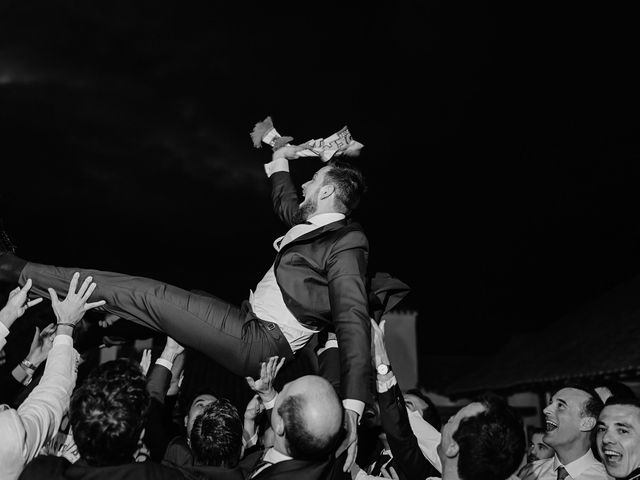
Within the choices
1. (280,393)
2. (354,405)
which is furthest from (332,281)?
(280,393)

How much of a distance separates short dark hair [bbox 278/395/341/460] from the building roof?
11727mm

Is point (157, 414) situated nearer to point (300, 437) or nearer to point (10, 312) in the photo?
point (10, 312)

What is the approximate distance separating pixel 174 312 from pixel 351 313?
3.30ft

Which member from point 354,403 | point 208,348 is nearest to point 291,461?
point 354,403

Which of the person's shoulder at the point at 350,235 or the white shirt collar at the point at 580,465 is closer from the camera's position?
the person's shoulder at the point at 350,235

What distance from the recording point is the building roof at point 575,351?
14141 mm

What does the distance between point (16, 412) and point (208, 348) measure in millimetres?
1226

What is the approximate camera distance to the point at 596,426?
401 centimetres

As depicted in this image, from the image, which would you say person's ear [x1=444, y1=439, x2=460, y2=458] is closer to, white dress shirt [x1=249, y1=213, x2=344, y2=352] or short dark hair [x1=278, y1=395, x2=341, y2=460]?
short dark hair [x1=278, y1=395, x2=341, y2=460]

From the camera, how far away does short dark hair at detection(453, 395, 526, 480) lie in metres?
2.83

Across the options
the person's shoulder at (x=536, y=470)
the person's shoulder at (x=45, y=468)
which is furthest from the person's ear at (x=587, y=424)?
the person's shoulder at (x=45, y=468)

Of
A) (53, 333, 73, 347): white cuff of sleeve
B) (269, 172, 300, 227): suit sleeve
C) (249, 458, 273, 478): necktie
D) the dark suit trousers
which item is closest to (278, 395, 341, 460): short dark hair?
(249, 458, 273, 478): necktie

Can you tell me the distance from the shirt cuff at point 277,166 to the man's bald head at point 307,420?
219cm

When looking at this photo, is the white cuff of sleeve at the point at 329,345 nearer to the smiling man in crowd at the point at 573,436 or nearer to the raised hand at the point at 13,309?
the smiling man in crowd at the point at 573,436
